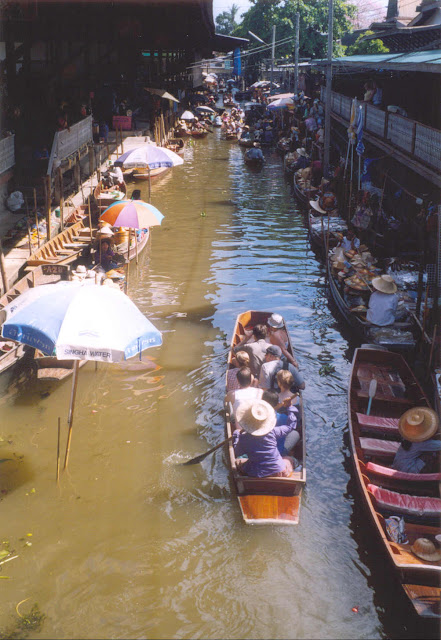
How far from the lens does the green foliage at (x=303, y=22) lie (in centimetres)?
5803

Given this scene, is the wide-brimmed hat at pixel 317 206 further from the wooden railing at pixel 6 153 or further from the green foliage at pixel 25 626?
the green foliage at pixel 25 626

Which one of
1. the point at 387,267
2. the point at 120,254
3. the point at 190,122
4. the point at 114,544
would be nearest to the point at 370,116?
the point at 387,267

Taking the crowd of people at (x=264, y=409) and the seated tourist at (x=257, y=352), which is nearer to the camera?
the crowd of people at (x=264, y=409)

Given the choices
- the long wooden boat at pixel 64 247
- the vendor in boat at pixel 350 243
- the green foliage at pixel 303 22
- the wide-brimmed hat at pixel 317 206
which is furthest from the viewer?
the green foliage at pixel 303 22

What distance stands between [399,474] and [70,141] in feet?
57.1

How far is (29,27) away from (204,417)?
48.5ft

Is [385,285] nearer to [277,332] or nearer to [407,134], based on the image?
[277,332]

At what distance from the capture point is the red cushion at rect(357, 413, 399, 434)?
9477 millimetres

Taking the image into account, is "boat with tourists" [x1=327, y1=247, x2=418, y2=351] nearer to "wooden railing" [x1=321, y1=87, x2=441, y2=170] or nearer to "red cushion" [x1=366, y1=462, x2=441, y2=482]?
"wooden railing" [x1=321, y1=87, x2=441, y2=170]

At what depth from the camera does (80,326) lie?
769 cm

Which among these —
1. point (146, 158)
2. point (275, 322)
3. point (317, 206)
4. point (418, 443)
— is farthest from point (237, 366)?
point (317, 206)

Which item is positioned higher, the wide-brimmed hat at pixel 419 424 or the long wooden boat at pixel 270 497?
the wide-brimmed hat at pixel 419 424

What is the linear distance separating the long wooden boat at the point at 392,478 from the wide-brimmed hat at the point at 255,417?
1508 millimetres

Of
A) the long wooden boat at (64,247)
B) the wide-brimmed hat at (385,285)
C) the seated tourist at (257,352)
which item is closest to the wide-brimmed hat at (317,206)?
the long wooden boat at (64,247)
